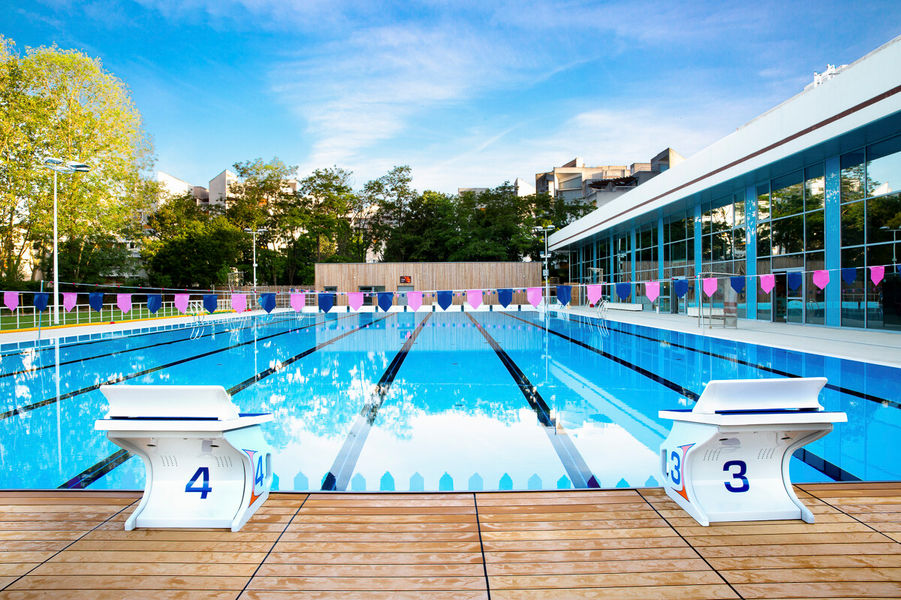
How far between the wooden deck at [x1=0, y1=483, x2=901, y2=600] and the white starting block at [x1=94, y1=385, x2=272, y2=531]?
10 centimetres

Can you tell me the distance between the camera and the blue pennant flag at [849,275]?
11367mm

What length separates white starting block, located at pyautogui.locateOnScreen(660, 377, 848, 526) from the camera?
7.48 ft

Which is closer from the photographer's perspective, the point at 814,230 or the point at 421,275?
the point at 814,230

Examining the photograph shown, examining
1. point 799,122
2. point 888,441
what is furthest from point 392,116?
point 888,441

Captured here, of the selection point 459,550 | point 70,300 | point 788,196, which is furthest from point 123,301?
point 788,196

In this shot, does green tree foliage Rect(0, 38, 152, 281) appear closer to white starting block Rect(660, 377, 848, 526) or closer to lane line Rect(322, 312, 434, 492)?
lane line Rect(322, 312, 434, 492)

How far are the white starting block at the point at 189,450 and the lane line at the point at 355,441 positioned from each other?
34.1 inches

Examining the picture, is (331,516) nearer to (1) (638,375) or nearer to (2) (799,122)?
(1) (638,375)

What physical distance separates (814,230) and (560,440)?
42.7ft

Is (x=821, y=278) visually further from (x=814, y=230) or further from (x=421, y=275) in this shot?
(x=421, y=275)

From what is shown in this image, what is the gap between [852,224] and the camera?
39.3ft

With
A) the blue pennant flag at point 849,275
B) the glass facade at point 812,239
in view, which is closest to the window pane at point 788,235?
the glass facade at point 812,239

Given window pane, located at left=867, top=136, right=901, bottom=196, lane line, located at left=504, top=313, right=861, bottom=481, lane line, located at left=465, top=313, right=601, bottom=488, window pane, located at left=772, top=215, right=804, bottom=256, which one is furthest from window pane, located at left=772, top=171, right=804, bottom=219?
lane line, located at left=465, top=313, right=601, bottom=488

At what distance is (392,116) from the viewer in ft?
117
